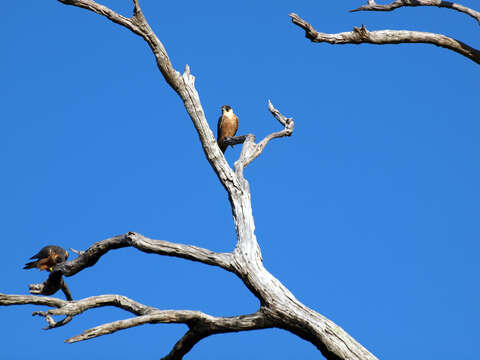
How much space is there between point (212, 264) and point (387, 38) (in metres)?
3.26

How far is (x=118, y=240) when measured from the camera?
24.0ft

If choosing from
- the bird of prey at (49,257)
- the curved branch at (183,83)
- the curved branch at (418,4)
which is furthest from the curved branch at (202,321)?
the curved branch at (418,4)

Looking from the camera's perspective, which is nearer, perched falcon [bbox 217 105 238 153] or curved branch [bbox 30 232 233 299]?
curved branch [bbox 30 232 233 299]

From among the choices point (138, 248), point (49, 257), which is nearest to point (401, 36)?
point (138, 248)

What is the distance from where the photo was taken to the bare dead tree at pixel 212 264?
6812 mm

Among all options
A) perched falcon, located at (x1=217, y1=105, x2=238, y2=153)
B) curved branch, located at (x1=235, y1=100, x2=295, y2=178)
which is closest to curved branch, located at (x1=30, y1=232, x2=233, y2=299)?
curved branch, located at (x1=235, y1=100, x2=295, y2=178)

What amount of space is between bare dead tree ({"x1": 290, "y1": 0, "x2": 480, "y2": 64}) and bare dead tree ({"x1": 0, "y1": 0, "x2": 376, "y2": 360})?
174cm

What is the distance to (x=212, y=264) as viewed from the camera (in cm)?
725

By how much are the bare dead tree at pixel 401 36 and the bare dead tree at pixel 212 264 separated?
5.70ft

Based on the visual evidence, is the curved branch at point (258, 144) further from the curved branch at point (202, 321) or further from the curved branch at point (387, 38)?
the curved branch at point (202, 321)

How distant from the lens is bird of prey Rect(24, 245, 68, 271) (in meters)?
8.24

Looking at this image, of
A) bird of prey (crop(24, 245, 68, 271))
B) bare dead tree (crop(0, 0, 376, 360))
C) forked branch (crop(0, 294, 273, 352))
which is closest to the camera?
forked branch (crop(0, 294, 273, 352))

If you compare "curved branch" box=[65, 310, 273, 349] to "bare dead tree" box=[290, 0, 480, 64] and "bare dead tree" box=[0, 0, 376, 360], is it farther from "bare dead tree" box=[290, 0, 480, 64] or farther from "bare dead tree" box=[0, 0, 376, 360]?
"bare dead tree" box=[290, 0, 480, 64]

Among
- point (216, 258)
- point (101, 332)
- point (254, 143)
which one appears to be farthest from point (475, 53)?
point (101, 332)
